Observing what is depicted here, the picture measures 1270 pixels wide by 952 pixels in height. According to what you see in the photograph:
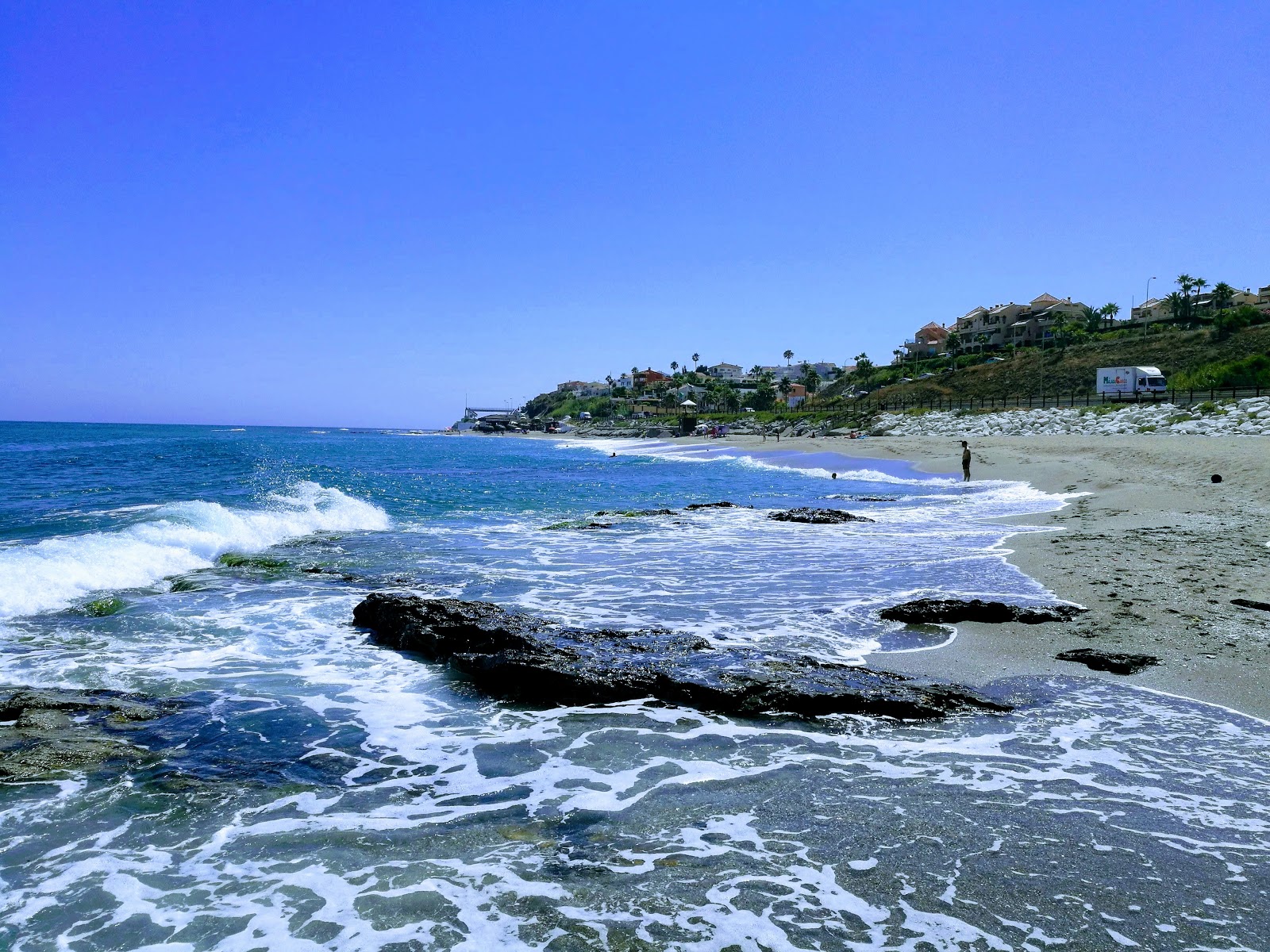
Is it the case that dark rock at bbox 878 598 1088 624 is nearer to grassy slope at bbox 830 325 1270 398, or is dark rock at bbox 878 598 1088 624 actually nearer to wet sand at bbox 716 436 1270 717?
wet sand at bbox 716 436 1270 717

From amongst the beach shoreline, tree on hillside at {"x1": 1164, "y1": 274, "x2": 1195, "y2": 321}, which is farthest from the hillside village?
the beach shoreline

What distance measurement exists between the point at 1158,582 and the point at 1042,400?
66.3m

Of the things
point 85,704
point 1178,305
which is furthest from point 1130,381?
point 85,704

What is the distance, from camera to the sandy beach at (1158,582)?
289 inches

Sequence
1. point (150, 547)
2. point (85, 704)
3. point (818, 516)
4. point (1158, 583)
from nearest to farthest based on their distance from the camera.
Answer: point (85, 704)
point (1158, 583)
point (150, 547)
point (818, 516)

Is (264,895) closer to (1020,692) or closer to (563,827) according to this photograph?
(563,827)

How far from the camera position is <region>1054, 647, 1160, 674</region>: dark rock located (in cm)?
735

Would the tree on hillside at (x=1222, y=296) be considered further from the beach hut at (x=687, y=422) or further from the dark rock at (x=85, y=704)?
the dark rock at (x=85, y=704)

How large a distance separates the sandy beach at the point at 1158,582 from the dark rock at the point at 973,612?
0.73 ft

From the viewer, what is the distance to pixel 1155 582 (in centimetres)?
1045

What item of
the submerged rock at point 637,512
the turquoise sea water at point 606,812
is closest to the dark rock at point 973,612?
the turquoise sea water at point 606,812

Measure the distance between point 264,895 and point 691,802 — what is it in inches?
99.2

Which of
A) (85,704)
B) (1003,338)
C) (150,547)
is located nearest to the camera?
(85,704)

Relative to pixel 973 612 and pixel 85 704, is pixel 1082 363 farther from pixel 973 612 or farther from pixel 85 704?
pixel 85 704
